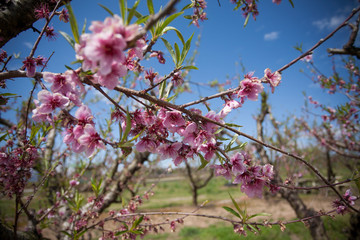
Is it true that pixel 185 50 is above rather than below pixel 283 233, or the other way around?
above

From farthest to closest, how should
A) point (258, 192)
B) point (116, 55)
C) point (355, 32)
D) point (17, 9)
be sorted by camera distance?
point (355, 32) < point (17, 9) < point (258, 192) < point (116, 55)

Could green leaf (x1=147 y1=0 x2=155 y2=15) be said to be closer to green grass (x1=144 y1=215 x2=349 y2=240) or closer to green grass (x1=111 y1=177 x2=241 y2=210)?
green grass (x1=144 y1=215 x2=349 y2=240)

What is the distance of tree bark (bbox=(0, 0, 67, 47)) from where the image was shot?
1157 mm

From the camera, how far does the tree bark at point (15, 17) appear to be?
116cm


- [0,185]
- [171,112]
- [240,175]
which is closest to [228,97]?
[171,112]

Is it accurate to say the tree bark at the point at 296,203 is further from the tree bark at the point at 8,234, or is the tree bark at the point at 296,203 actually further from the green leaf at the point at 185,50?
the tree bark at the point at 8,234

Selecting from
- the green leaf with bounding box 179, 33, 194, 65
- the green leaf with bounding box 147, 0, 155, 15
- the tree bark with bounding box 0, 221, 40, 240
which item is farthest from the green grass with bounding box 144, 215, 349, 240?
the green leaf with bounding box 147, 0, 155, 15

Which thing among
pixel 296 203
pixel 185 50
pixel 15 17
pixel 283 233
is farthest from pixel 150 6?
pixel 283 233

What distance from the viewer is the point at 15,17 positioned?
46.9 inches

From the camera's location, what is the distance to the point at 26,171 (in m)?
1.47

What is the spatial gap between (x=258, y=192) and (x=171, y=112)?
74 cm

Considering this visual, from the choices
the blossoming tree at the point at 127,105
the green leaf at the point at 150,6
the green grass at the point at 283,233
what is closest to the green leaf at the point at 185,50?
the blossoming tree at the point at 127,105

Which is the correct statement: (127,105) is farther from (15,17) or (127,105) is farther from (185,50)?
(15,17)

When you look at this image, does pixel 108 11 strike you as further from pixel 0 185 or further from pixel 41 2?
pixel 0 185
